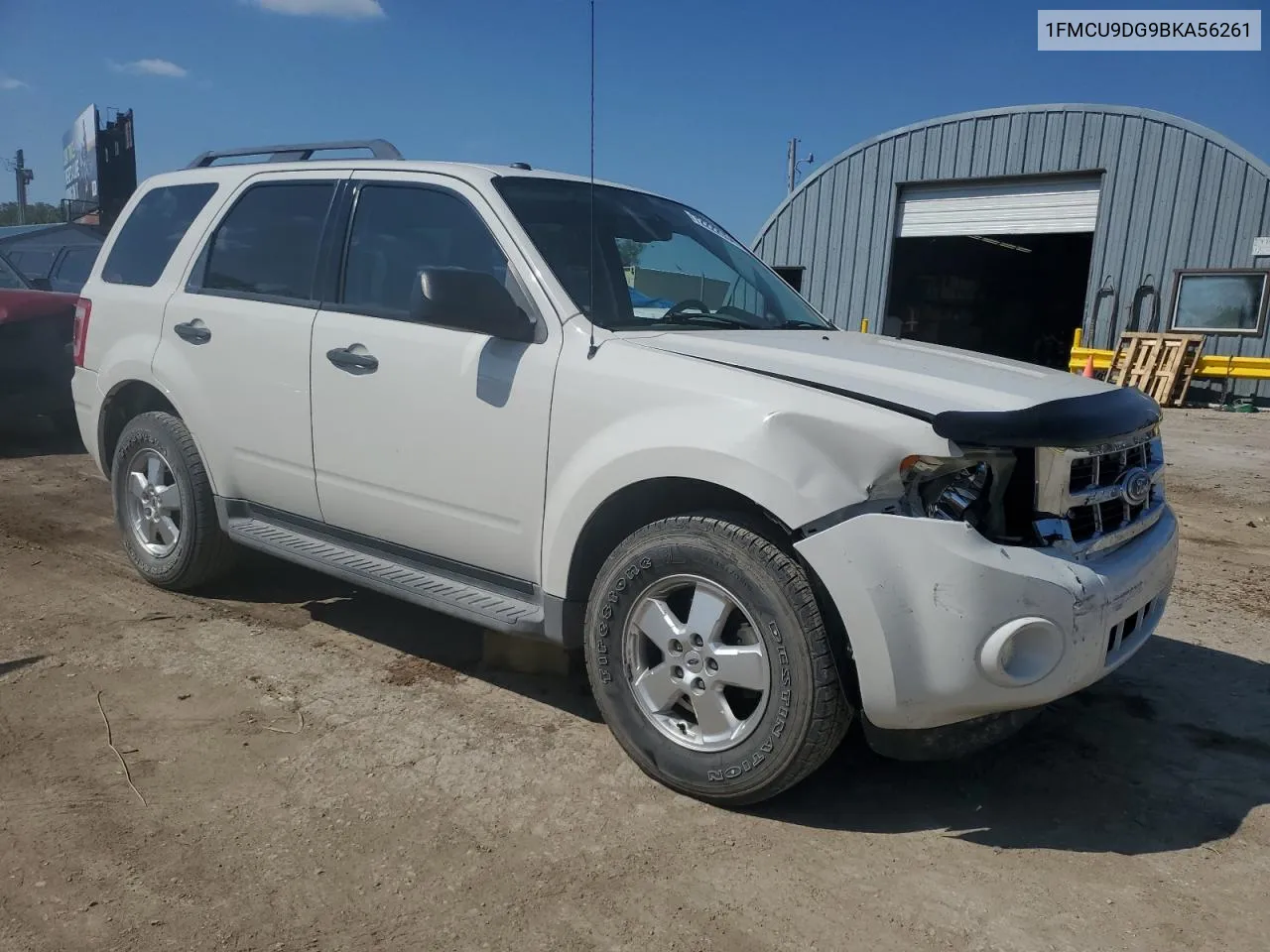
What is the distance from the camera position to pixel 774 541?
269 cm

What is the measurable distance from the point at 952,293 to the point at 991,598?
23537 mm

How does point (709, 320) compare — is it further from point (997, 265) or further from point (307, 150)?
point (997, 265)

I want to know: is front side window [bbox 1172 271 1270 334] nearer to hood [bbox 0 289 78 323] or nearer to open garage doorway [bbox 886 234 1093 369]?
open garage doorway [bbox 886 234 1093 369]

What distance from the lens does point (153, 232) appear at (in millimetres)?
4738

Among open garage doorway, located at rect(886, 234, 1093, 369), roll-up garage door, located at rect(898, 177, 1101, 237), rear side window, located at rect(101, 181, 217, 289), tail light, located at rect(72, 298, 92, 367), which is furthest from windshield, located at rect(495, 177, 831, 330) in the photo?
open garage doorway, located at rect(886, 234, 1093, 369)

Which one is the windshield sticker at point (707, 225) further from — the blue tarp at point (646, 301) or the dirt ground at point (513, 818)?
the dirt ground at point (513, 818)

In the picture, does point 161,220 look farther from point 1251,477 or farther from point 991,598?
point 1251,477

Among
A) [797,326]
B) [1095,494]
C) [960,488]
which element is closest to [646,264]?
[797,326]

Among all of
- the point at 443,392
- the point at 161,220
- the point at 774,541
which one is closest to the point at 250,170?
the point at 161,220

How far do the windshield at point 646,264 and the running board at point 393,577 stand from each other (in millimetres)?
1017

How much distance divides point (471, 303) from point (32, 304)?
6295 mm

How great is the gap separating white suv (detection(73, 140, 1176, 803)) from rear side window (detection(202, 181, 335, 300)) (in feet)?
0.05

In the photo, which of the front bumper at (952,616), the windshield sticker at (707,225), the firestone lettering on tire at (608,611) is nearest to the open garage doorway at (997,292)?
the windshield sticker at (707,225)

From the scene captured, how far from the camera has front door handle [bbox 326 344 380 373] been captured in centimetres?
357
